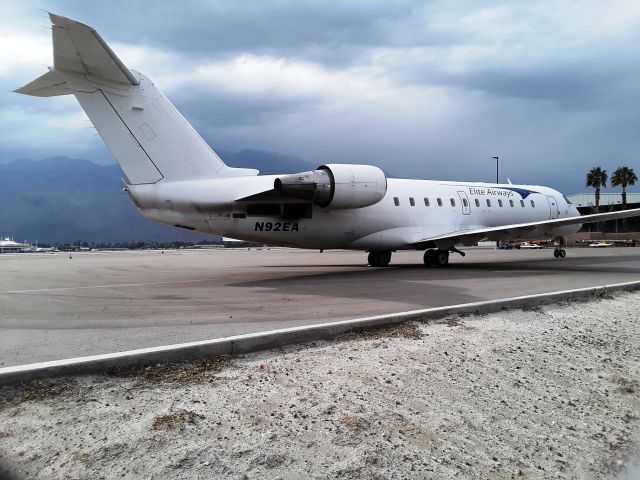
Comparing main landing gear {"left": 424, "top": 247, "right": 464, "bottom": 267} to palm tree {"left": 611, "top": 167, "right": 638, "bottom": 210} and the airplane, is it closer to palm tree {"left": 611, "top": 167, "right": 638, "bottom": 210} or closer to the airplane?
the airplane

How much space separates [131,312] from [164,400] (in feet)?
15.3

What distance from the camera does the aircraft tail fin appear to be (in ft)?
38.3

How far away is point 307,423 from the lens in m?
3.76

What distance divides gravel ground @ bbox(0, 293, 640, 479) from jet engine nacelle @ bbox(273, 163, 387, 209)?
864 cm

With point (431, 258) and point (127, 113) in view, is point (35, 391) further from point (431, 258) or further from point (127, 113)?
point (431, 258)

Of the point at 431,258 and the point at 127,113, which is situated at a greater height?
the point at 127,113

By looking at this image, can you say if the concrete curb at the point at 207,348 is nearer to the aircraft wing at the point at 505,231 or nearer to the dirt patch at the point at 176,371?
the dirt patch at the point at 176,371

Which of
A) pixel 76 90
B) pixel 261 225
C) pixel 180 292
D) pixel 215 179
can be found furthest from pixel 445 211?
pixel 76 90

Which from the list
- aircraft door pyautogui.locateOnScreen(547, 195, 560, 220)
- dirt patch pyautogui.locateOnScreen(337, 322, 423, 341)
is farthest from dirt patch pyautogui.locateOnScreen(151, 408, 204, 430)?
aircraft door pyautogui.locateOnScreen(547, 195, 560, 220)

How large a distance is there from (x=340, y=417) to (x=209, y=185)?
431 inches

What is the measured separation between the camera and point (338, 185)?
14.7 metres

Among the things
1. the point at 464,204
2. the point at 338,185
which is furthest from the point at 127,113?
the point at 464,204

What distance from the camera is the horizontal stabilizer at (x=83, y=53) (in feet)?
34.8

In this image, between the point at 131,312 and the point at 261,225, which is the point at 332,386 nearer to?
the point at 131,312
